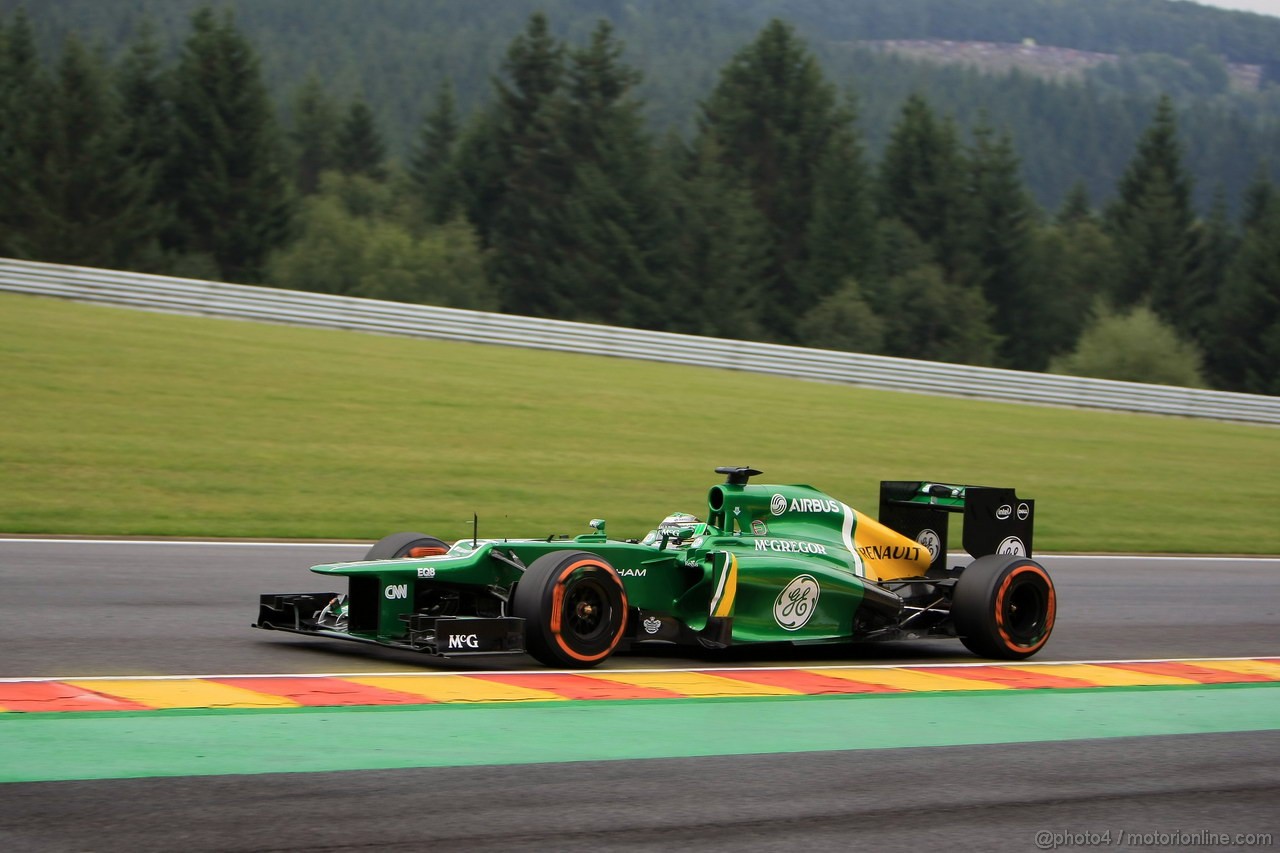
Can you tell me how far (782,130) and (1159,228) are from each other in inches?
768

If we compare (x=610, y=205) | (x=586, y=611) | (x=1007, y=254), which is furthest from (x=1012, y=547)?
(x=1007, y=254)

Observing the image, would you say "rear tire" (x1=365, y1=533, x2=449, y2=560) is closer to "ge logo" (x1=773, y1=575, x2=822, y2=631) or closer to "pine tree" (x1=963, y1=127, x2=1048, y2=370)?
"ge logo" (x1=773, y1=575, x2=822, y2=631)

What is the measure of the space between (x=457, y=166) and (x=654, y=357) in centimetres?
4111

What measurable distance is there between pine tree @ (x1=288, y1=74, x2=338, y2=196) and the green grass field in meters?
61.6

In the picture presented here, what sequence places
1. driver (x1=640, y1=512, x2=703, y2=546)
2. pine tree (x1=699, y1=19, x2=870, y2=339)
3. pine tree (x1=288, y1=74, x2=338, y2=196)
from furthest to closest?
pine tree (x1=288, y1=74, x2=338, y2=196) < pine tree (x1=699, y1=19, x2=870, y2=339) < driver (x1=640, y1=512, x2=703, y2=546)

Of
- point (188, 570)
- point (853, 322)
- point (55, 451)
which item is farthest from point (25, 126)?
point (188, 570)

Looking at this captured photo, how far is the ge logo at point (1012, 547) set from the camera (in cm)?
1105

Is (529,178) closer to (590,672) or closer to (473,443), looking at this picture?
(473,443)

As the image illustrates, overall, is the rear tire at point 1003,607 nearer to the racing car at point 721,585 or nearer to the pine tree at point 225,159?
the racing car at point 721,585

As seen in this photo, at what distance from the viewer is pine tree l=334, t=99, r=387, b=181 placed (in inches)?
3236

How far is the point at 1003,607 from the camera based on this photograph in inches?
411

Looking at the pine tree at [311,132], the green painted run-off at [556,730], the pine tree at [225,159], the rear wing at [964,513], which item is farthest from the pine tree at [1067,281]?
the green painted run-off at [556,730]

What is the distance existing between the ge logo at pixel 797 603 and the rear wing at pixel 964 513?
1511 mm

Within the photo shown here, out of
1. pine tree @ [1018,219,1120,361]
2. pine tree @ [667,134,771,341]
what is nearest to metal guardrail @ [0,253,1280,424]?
pine tree @ [667,134,771,341]
